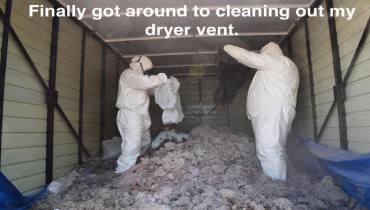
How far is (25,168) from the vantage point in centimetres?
232

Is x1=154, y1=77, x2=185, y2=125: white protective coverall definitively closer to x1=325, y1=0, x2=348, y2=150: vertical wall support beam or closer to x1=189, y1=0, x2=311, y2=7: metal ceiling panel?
x1=189, y1=0, x2=311, y2=7: metal ceiling panel

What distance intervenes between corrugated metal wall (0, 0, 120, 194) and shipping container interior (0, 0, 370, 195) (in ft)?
0.03

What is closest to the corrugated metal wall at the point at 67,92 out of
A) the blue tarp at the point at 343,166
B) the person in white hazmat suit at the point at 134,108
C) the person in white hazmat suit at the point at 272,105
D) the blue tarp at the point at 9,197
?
the person in white hazmat suit at the point at 134,108

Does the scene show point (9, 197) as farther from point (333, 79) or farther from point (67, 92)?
point (333, 79)

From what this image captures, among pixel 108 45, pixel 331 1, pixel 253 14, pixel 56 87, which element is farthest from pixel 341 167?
pixel 108 45

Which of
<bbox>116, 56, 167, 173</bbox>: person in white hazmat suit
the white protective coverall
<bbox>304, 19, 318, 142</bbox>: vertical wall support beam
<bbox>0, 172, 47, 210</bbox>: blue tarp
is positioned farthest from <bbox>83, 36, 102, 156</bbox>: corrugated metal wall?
<bbox>304, 19, 318, 142</bbox>: vertical wall support beam

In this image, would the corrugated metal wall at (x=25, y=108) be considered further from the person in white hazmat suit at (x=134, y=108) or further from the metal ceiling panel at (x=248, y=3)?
the metal ceiling panel at (x=248, y=3)

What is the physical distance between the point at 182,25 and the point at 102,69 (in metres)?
1.74

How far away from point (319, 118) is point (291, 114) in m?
0.70

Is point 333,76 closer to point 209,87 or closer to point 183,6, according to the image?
point 183,6

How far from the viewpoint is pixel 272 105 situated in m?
2.54

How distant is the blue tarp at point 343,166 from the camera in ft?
5.76

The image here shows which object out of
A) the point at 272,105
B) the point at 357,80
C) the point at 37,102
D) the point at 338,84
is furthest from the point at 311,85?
the point at 37,102

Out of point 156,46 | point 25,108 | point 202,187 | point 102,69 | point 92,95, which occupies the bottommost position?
point 202,187
